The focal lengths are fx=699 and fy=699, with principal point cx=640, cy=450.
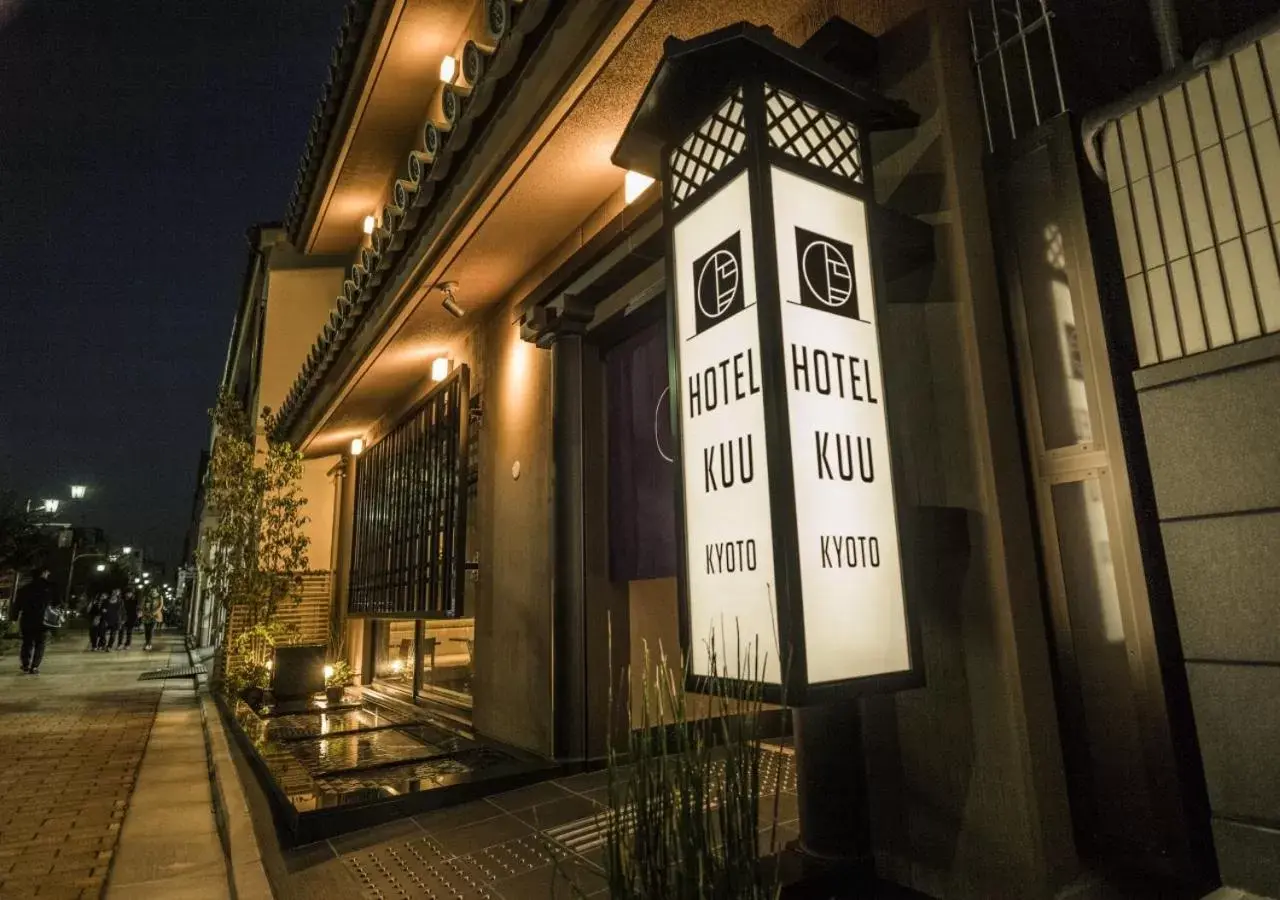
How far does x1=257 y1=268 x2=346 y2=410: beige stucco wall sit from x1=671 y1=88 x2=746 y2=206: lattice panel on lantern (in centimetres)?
1316

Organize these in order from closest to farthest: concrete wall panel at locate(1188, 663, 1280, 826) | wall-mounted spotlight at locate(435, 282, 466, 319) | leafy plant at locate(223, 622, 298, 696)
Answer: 1. concrete wall panel at locate(1188, 663, 1280, 826)
2. wall-mounted spotlight at locate(435, 282, 466, 319)
3. leafy plant at locate(223, 622, 298, 696)

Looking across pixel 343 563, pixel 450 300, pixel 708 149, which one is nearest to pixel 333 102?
pixel 450 300

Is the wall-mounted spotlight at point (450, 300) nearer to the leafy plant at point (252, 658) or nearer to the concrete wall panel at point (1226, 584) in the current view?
the concrete wall panel at point (1226, 584)

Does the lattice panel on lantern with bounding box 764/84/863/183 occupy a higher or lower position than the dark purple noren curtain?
higher

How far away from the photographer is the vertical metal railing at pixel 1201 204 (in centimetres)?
209

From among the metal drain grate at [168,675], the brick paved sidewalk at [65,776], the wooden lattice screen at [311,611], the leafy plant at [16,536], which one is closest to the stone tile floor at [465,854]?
the brick paved sidewalk at [65,776]

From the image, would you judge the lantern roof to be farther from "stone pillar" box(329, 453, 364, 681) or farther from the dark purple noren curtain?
"stone pillar" box(329, 453, 364, 681)

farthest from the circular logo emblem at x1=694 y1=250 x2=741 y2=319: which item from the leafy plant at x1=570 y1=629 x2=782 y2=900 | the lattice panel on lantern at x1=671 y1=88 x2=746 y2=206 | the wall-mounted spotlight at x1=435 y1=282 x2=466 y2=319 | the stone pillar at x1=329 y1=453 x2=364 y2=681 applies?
the stone pillar at x1=329 y1=453 x2=364 y2=681

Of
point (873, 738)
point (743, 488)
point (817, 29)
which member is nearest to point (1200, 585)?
point (873, 738)

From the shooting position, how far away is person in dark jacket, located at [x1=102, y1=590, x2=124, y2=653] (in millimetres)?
22484

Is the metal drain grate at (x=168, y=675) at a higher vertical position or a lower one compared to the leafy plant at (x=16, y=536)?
lower

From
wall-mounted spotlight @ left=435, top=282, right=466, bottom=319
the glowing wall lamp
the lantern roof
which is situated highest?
wall-mounted spotlight @ left=435, top=282, right=466, bottom=319

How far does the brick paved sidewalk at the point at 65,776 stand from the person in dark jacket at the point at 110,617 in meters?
10.7

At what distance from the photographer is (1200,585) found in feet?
6.95
